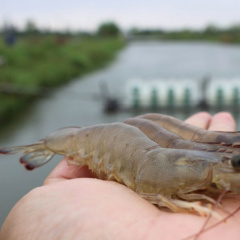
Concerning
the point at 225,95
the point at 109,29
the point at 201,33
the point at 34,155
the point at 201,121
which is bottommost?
the point at 201,33

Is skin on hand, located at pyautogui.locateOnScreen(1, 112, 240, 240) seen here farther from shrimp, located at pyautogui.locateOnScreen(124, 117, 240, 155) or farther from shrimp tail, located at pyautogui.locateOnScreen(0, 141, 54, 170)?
shrimp tail, located at pyautogui.locateOnScreen(0, 141, 54, 170)

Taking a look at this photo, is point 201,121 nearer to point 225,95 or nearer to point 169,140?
point 169,140

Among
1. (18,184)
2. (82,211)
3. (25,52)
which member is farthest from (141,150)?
(25,52)

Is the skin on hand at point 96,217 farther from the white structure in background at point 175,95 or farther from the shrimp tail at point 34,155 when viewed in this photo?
the white structure in background at point 175,95

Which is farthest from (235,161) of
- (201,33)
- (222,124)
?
(201,33)

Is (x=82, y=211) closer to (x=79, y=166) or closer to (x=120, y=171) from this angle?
(x=120, y=171)

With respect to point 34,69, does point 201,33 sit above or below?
below

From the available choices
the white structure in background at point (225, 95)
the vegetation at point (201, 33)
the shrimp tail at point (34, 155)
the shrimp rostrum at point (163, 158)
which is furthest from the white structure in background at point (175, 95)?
the vegetation at point (201, 33)

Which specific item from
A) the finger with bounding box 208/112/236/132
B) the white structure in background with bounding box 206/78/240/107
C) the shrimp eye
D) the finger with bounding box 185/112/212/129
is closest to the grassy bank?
the white structure in background with bounding box 206/78/240/107
